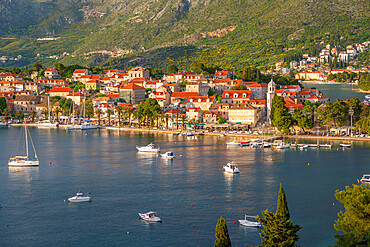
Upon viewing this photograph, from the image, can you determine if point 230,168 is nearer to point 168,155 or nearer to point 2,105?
point 168,155

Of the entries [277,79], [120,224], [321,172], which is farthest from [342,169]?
[277,79]

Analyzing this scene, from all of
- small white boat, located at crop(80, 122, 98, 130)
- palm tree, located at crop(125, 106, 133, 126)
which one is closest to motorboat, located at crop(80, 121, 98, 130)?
small white boat, located at crop(80, 122, 98, 130)

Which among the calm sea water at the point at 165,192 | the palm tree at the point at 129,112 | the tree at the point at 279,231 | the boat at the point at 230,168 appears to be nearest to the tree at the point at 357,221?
the tree at the point at 279,231

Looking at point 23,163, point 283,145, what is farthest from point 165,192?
point 283,145

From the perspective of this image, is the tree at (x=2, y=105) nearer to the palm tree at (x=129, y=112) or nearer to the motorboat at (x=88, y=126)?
the motorboat at (x=88, y=126)

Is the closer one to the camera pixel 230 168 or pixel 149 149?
pixel 230 168

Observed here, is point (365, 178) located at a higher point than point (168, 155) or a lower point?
lower

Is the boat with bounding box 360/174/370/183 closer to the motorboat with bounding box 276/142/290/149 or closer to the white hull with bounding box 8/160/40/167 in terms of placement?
the motorboat with bounding box 276/142/290/149
